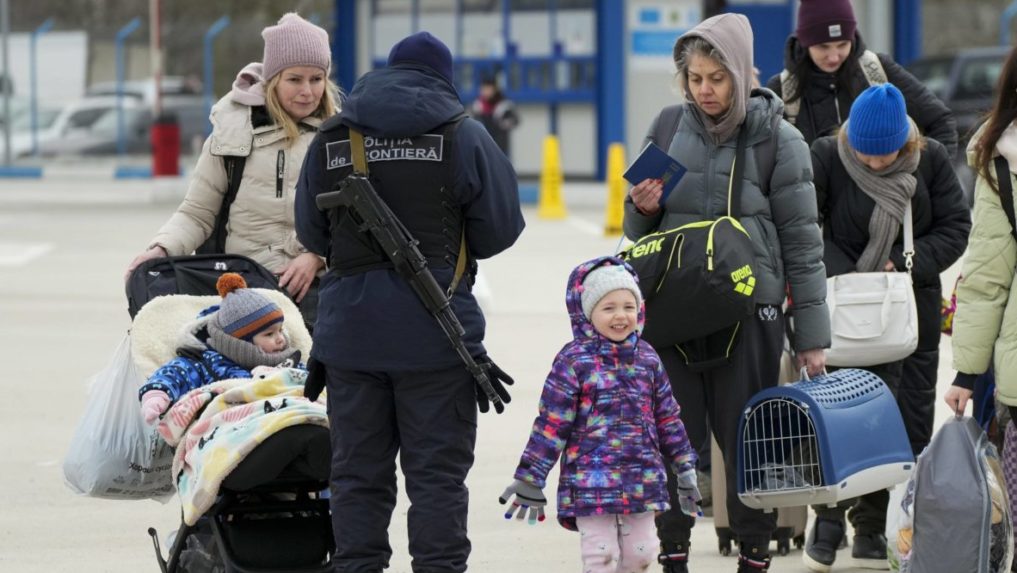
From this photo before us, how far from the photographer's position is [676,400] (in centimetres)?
582

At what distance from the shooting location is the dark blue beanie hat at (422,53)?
516 centimetres

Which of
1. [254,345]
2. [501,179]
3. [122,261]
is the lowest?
[122,261]

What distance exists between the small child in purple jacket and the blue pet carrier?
40cm

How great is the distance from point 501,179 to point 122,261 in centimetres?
1154

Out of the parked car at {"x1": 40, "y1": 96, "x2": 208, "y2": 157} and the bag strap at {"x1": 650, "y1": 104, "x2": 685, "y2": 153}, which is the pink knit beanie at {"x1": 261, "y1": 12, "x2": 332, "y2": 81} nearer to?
the bag strap at {"x1": 650, "y1": 104, "x2": 685, "y2": 153}

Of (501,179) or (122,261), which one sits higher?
(501,179)

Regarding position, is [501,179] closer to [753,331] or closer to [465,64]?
[753,331]

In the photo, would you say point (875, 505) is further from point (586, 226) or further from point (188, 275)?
point (586, 226)

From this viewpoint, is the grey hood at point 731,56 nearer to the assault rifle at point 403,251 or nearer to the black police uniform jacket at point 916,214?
the black police uniform jacket at point 916,214

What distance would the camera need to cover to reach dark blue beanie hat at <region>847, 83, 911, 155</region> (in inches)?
244

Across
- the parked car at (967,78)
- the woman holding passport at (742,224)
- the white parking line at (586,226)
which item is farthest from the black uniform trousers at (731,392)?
the parked car at (967,78)

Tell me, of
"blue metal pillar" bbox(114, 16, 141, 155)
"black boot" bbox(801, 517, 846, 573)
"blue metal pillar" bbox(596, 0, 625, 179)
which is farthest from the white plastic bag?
"blue metal pillar" bbox(114, 16, 141, 155)

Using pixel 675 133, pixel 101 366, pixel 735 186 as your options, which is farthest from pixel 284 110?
pixel 101 366

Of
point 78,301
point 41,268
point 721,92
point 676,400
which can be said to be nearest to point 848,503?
point 676,400
